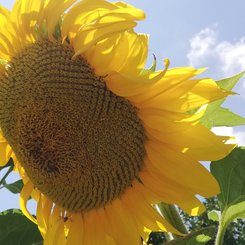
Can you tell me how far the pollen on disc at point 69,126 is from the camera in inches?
68.4

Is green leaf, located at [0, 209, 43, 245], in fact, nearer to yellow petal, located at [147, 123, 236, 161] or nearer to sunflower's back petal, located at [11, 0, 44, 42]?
sunflower's back petal, located at [11, 0, 44, 42]

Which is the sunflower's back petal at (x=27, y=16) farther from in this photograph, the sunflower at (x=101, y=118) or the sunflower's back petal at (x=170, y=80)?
the sunflower's back petal at (x=170, y=80)

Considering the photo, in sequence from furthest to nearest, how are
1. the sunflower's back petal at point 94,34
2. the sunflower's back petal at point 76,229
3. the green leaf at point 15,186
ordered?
1. the green leaf at point 15,186
2. the sunflower's back petal at point 76,229
3. the sunflower's back petal at point 94,34

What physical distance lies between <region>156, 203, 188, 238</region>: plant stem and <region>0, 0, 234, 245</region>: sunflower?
0.02 m

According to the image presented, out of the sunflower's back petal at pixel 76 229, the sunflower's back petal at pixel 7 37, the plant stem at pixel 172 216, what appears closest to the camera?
the plant stem at pixel 172 216

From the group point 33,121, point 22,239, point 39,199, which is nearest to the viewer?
point 33,121

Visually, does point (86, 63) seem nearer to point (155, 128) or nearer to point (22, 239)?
point (155, 128)

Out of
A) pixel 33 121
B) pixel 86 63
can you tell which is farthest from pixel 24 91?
pixel 86 63

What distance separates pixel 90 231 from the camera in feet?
6.59

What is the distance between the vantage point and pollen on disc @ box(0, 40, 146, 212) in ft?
5.70

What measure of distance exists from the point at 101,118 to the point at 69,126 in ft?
0.31

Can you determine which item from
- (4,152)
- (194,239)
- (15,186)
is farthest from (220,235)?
(15,186)

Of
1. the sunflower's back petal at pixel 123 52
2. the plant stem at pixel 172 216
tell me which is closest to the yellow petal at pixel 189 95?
the sunflower's back petal at pixel 123 52

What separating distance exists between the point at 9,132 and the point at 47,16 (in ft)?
1.28
